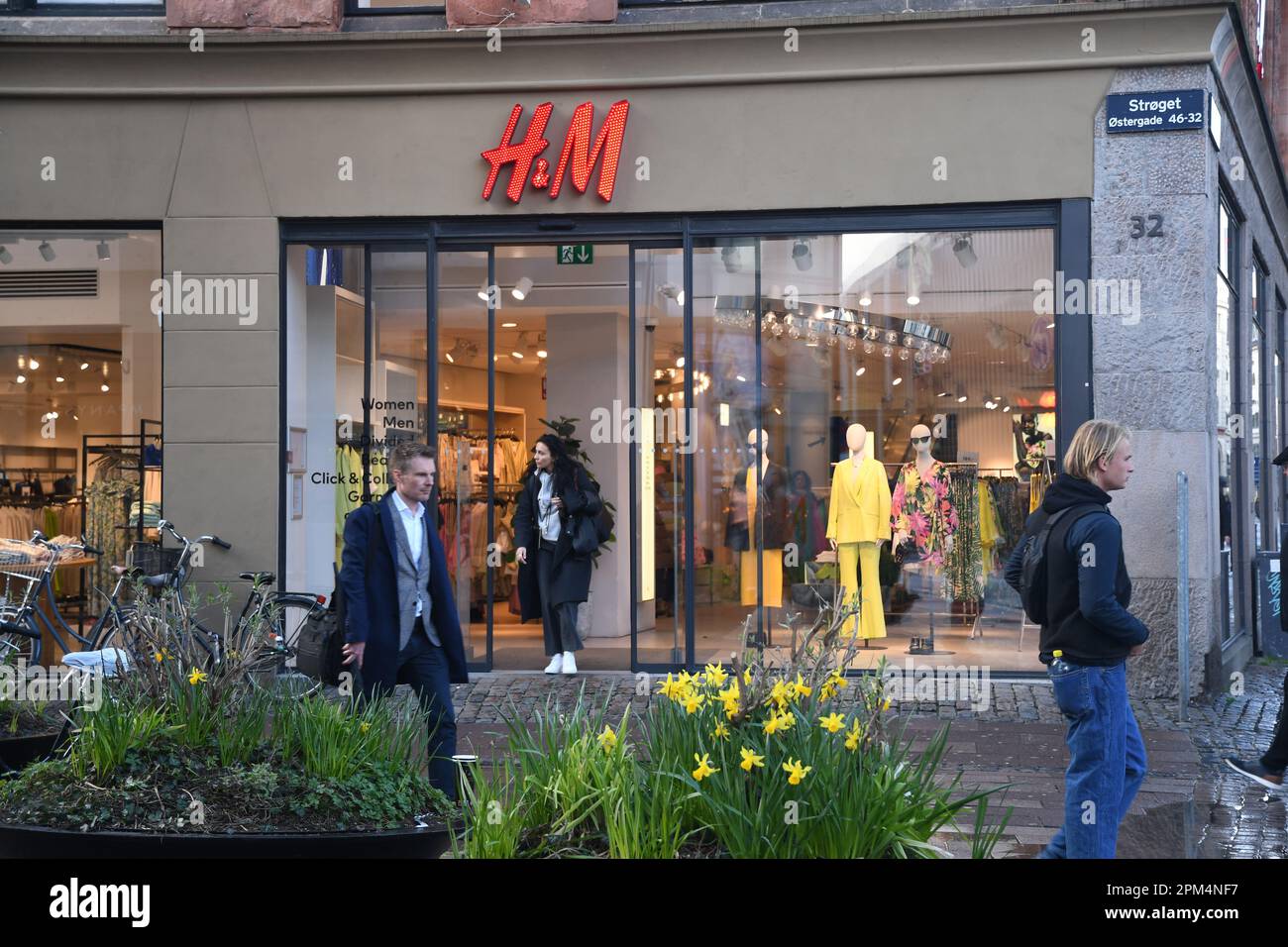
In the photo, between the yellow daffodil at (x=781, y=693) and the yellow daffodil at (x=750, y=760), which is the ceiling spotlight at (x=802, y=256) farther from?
the yellow daffodil at (x=750, y=760)

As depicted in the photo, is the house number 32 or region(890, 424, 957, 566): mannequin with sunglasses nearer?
the house number 32

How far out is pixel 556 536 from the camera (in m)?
11.5

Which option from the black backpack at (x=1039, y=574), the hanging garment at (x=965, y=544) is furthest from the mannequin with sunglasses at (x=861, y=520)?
the black backpack at (x=1039, y=574)

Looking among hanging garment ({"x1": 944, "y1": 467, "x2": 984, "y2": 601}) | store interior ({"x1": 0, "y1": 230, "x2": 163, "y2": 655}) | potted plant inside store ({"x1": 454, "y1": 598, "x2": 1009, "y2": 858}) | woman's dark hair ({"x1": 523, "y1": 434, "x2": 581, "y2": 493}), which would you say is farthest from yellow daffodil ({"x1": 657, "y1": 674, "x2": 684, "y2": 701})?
store interior ({"x1": 0, "y1": 230, "x2": 163, "y2": 655})

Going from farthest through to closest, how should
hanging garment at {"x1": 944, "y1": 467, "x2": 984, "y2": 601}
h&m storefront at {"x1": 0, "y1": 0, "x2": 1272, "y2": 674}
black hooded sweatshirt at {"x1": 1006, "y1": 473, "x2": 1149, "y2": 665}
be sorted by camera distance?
hanging garment at {"x1": 944, "y1": 467, "x2": 984, "y2": 601}, h&m storefront at {"x1": 0, "y1": 0, "x2": 1272, "y2": 674}, black hooded sweatshirt at {"x1": 1006, "y1": 473, "x2": 1149, "y2": 665}

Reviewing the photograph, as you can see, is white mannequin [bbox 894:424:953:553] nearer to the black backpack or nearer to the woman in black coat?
the woman in black coat

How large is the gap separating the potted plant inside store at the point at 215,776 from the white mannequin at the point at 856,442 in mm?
6597

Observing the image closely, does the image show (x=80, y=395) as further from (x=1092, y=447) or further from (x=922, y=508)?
(x=1092, y=447)

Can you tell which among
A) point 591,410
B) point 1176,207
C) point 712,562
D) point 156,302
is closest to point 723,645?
point 712,562

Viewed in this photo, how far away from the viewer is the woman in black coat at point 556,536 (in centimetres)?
1146

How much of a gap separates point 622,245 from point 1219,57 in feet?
17.0

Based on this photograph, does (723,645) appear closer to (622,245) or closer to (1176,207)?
(622,245)

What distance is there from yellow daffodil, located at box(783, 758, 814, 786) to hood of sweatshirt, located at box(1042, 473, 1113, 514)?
1.92 m

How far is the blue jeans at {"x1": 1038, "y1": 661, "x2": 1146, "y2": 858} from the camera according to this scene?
16.7 feet
